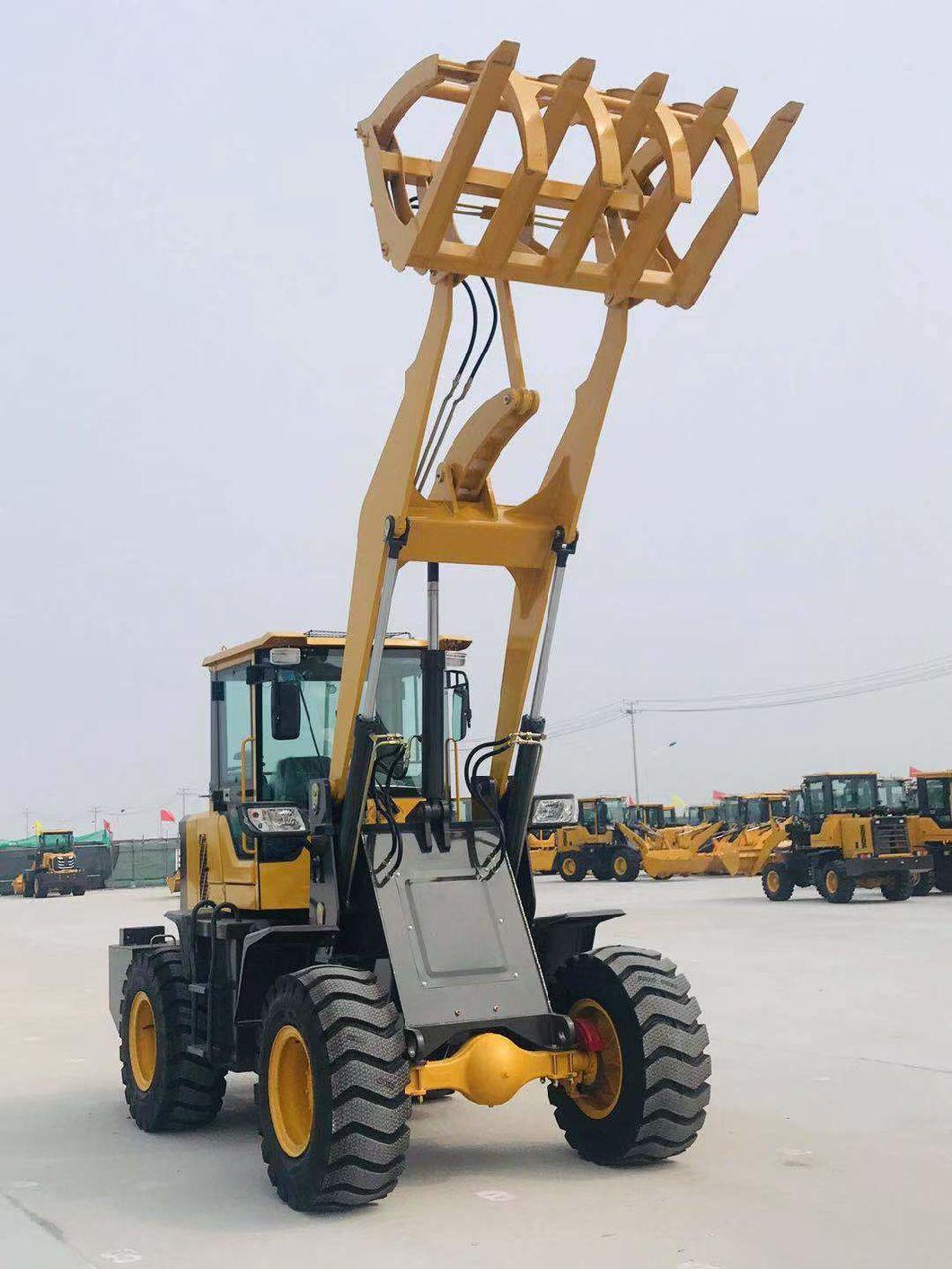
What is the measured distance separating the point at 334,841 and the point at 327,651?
1.41 m

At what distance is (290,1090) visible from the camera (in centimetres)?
735

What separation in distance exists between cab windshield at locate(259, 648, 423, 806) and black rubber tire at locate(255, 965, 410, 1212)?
1981 mm

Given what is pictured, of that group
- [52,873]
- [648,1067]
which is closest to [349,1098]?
[648,1067]

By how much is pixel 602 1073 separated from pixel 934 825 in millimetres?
25402

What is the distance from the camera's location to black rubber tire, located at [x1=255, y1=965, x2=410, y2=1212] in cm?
674

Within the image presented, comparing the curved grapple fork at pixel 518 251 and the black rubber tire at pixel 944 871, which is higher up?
the curved grapple fork at pixel 518 251

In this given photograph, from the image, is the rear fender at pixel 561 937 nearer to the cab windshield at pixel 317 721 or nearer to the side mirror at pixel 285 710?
the cab windshield at pixel 317 721

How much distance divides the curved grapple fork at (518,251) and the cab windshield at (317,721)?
0.64 meters

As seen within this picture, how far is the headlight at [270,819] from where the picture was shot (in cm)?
805

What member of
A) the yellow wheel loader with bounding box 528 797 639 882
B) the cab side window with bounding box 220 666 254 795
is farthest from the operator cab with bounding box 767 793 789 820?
the cab side window with bounding box 220 666 254 795

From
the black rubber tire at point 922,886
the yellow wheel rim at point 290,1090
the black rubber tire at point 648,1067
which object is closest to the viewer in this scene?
the yellow wheel rim at point 290,1090

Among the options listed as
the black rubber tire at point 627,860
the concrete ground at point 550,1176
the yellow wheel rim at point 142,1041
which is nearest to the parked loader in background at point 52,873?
the black rubber tire at point 627,860

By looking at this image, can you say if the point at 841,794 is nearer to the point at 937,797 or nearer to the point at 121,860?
the point at 937,797

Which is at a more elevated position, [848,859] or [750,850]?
[750,850]
